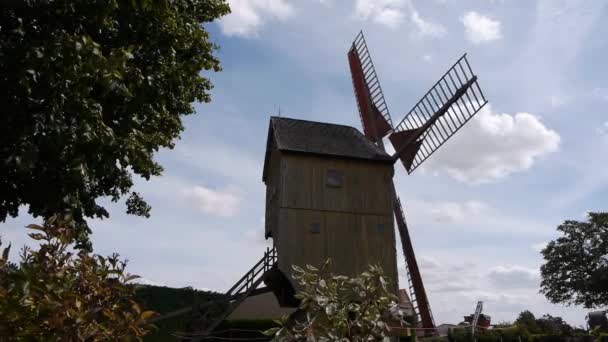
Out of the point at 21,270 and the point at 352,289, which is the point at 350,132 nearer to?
the point at 352,289

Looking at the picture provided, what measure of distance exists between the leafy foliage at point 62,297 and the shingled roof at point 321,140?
11839 mm

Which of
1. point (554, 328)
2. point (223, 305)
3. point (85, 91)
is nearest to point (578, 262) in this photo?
point (554, 328)

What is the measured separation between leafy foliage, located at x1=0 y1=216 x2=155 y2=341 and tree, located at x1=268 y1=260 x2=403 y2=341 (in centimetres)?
132

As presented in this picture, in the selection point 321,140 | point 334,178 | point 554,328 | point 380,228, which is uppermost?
point 321,140

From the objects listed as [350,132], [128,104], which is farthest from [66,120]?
[350,132]

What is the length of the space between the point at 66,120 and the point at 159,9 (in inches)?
120

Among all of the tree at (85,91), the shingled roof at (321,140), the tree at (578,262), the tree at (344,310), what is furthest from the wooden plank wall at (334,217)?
the tree at (578,262)

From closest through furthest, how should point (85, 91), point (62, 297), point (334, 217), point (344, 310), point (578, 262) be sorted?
point (62, 297)
point (344, 310)
point (85, 91)
point (334, 217)
point (578, 262)

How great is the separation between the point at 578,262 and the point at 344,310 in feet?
136

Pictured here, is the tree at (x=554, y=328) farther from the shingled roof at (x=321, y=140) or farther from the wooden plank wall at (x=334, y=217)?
the shingled roof at (x=321, y=140)

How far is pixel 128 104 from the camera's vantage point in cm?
964

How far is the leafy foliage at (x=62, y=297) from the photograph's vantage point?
9.88 feet

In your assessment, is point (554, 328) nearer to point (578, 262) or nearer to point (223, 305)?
point (223, 305)

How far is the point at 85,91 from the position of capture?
7863 mm
